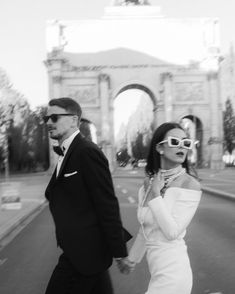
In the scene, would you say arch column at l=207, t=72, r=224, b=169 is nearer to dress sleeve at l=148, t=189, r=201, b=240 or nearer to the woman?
the woman

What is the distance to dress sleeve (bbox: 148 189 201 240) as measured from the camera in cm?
297

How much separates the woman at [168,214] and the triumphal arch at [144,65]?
4845 centimetres

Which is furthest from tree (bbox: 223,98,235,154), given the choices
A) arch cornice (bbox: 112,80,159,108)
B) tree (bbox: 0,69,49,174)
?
tree (bbox: 0,69,49,174)

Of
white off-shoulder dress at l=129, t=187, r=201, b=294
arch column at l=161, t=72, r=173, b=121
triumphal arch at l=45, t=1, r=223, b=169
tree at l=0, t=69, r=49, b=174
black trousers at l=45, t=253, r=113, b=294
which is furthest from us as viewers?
triumphal arch at l=45, t=1, r=223, b=169

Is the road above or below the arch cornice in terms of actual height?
below

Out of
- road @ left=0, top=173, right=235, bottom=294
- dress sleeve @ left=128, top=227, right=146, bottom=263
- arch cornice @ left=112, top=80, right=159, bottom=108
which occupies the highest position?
arch cornice @ left=112, top=80, right=159, bottom=108

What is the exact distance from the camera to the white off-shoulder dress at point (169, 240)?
2945mm

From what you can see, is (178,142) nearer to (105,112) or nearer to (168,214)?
(168,214)

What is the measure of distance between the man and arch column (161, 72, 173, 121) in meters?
48.5

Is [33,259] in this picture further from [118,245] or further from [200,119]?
[200,119]

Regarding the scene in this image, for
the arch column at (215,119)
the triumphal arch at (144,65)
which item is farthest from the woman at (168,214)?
the arch column at (215,119)

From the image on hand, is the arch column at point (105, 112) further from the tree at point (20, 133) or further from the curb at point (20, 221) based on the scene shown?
the curb at point (20, 221)

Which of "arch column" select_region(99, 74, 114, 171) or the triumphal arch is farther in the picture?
the triumphal arch

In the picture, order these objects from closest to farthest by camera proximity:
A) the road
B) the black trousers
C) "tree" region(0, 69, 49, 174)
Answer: the black trousers < the road < "tree" region(0, 69, 49, 174)
